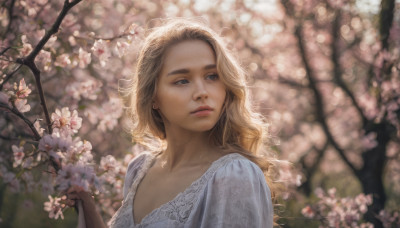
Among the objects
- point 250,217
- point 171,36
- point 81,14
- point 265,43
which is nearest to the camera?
point 250,217

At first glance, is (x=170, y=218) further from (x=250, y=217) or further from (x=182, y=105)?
(x=182, y=105)

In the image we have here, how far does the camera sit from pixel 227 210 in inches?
58.7

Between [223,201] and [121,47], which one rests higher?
[121,47]

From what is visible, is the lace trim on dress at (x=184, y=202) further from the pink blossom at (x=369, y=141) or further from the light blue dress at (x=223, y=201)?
the pink blossom at (x=369, y=141)

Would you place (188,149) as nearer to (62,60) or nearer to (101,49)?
(101,49)

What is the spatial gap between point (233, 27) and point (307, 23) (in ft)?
3.47

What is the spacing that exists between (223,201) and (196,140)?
410 millimetres

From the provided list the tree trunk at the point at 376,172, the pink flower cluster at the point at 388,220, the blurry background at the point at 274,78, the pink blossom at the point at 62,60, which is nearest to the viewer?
the pink blossom at the point at 62,60

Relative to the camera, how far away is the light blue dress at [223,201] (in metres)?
1.48

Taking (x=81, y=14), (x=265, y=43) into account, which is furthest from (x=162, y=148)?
(x=265, y=43)

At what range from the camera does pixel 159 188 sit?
6.16 feet

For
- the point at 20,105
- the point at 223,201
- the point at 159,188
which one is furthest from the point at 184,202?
the point at 20,105

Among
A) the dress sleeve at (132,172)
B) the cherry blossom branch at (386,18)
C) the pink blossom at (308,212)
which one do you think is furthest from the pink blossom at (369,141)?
the dress sleeve at (132,172)

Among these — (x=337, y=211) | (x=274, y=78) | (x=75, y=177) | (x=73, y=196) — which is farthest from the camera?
(x=274, y=78)
